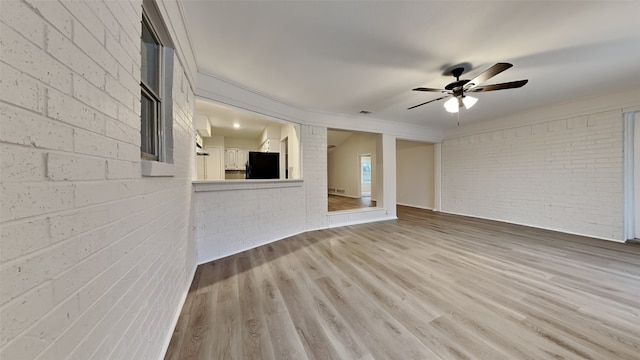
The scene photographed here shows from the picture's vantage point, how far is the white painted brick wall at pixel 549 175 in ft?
12.2

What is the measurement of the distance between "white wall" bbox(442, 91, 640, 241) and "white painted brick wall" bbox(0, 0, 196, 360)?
645 centimetres

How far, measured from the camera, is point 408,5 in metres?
1.72

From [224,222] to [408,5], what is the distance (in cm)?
319

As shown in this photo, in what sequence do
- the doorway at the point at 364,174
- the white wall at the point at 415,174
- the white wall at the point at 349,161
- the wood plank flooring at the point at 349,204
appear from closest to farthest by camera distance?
1. the wood plank flooring at the point at 349,204
2. the white wall at the point at 415,174
3. the white wall at the point at 349,161
4. the doorway at the point at 364,174

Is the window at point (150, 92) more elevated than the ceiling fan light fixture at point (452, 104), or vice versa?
the ceiling fan light fixture at point (452, 104)

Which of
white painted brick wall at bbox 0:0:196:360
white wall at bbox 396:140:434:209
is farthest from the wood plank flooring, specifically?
white painted brick wall at bbox 0:0:196:360

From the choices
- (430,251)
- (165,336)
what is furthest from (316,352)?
(430,251)

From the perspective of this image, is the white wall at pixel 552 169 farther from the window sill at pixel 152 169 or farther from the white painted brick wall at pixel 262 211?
the window sill at pixel 152 169

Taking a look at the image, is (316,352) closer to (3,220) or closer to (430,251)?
(3,220)

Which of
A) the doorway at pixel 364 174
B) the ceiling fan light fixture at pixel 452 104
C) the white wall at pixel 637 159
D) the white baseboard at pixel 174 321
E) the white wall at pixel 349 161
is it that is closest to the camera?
the white baseboard at pixel 174 321

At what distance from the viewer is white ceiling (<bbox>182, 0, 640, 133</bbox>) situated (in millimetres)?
1773

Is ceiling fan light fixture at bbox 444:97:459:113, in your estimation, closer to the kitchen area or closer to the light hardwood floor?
the light hardwood floor

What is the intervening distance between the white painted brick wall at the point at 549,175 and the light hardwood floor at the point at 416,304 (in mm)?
829

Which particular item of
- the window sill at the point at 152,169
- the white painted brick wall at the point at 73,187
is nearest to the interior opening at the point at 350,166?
the window sill at the point at 152,169
